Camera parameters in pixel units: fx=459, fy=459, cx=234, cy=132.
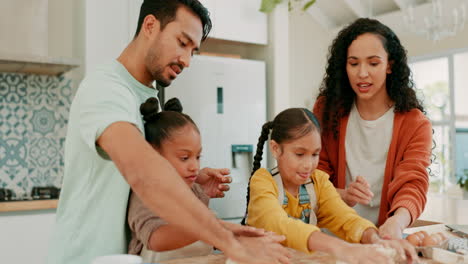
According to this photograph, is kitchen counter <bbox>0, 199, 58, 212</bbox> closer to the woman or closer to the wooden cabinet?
the woman

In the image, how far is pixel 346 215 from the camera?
1.44 m

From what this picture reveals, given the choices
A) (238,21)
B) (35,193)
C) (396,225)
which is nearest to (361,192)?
(396,225)

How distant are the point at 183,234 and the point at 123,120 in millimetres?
292

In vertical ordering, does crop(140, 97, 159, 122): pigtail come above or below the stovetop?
above

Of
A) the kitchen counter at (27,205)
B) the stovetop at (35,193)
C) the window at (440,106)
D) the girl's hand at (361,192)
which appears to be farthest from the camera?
the window at (440,106)

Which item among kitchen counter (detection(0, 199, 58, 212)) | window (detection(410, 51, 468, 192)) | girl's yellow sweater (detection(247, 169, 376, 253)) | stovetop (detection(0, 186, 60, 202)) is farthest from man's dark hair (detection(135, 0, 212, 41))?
window (detection(410, 51, 468, 192))

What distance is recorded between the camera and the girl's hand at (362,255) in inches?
37.9

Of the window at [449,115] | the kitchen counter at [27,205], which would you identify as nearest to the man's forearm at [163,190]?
the kitchen counter at [27,205]

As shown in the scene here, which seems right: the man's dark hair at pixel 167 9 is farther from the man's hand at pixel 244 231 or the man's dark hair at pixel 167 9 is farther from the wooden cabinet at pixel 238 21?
the wooden cabinet at pixel 238 21

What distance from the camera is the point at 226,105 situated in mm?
3439

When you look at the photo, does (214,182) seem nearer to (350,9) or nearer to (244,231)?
(244,231)

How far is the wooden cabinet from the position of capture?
3.43m

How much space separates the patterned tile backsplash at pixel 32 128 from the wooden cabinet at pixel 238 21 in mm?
1141

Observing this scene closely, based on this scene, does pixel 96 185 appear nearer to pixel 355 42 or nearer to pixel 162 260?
pixel 162 260
